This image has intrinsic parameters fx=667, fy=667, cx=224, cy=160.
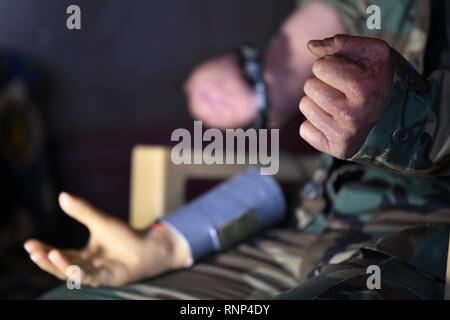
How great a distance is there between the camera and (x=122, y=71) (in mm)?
1113

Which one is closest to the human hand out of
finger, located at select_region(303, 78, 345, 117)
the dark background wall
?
finger, located at select_region(303, 78, 345, 117)

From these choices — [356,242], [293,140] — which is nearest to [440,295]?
[356,242]

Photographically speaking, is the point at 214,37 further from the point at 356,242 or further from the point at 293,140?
the point at 356,242

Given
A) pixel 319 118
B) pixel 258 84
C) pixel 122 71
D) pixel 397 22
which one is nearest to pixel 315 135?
pixel 319 118

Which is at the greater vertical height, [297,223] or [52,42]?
[52,42]

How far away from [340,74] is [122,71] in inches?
30.2

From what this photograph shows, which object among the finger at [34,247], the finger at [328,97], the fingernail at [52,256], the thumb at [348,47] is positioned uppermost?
the thumb at [348,47]

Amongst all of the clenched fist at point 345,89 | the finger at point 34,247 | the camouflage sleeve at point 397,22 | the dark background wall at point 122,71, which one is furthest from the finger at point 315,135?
the dark background wall at point 122,71

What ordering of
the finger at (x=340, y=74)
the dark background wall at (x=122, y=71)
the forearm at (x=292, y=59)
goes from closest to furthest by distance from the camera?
the finger at (x=340, y=74), the forearm at (x=292, y=59), the dark background wall at (x=122, y=71)

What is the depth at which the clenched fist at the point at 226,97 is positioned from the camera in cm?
71

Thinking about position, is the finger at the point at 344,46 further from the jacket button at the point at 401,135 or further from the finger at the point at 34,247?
the finger at the point at 34,247

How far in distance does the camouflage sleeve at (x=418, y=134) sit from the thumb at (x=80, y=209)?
0.24 metres
